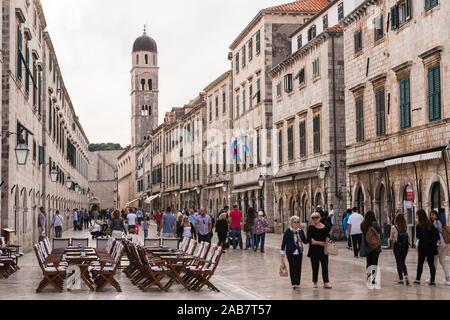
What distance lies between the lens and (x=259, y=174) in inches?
1777

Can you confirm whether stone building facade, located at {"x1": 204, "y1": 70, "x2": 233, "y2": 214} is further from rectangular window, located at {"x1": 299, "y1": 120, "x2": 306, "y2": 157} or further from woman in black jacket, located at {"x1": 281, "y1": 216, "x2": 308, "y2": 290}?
woman in black jacket, located at {"x1": 281, "y1": 216, "x2": 308, "y2": 290}

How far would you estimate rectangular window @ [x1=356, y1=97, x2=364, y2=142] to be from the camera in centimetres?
3002

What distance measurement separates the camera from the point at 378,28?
93.1ft

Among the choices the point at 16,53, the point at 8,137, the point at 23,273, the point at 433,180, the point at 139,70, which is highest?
the point at 139,70

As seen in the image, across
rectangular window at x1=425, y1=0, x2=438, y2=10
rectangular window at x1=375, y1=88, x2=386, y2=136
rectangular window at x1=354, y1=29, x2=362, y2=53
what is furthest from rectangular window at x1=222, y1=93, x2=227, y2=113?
rectangular window at x1=425, y1=0, x2=438, y2=10

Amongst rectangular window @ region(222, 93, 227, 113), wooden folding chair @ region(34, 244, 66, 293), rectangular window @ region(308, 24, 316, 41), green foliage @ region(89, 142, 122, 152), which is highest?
green foliage @ region(89, 142, 122, 152)

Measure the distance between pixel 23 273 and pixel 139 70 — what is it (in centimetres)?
9600

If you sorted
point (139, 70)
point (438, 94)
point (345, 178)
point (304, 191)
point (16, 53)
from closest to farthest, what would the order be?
point (438, 94)
point (16, 53)
point (345, 178)
point (304, 191)
point (139, 70)

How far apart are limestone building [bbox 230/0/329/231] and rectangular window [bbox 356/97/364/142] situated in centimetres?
1241

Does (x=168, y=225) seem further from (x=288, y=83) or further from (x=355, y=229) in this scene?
(x=288, y=83)

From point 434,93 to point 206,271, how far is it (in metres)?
12.0

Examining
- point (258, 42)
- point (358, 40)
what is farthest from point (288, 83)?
point (358, 40)

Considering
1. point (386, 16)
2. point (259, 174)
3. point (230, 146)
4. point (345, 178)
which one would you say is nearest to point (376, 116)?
point (386, 16)
